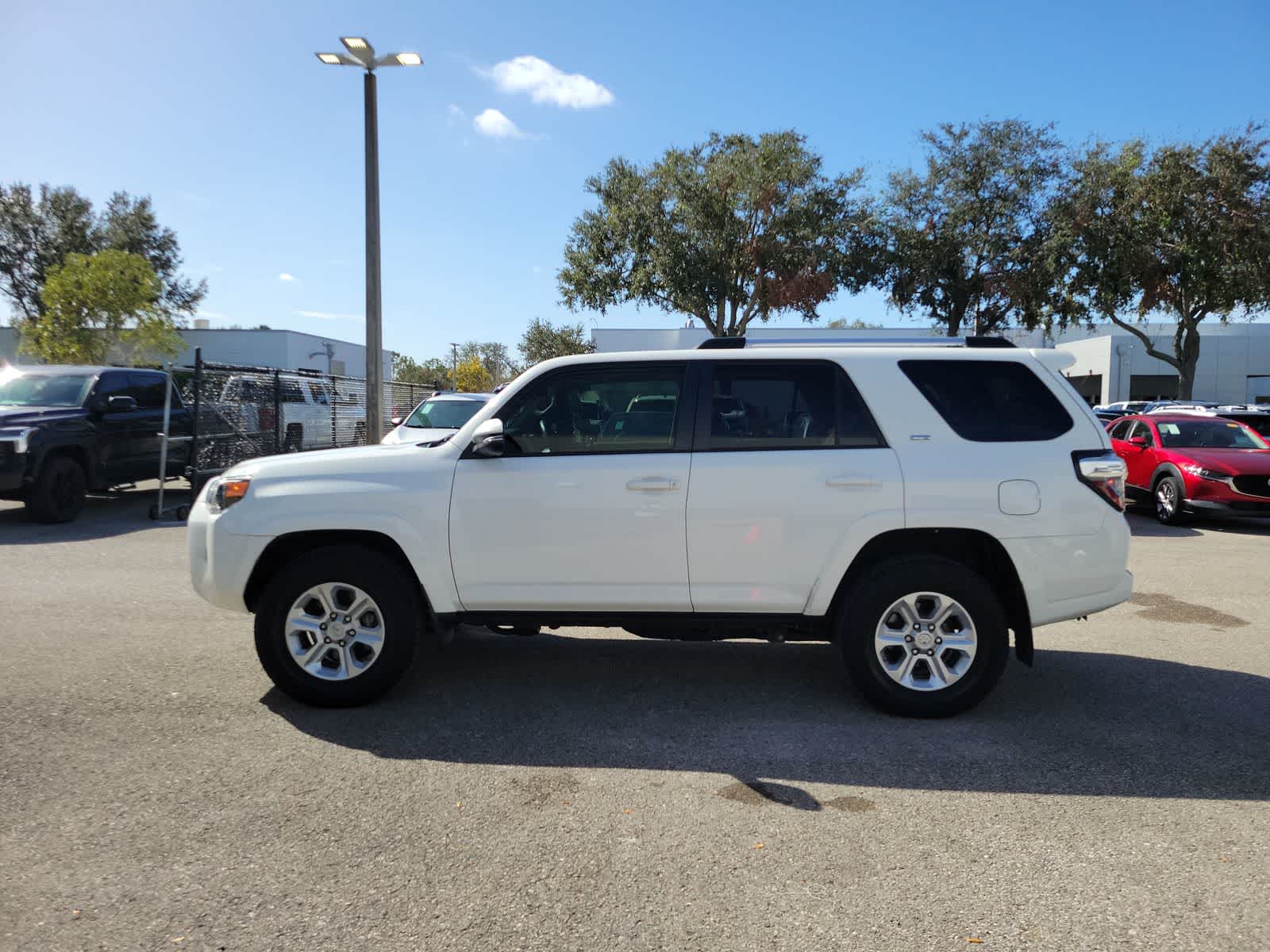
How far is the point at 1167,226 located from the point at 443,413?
22.1 meters

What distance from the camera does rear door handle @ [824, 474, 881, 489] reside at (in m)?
4.54

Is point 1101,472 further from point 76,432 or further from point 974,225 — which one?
point 974,225

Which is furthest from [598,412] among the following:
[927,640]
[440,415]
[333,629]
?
[440,415]

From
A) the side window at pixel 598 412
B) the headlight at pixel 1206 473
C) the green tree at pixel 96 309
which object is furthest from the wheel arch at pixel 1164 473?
the green tree at pixel 96 309

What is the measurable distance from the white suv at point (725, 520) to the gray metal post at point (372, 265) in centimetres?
945

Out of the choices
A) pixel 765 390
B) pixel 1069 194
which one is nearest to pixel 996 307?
pixel 1069 194

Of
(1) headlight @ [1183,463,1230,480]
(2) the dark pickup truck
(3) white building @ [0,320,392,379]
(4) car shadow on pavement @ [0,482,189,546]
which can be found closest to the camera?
(4) car shadow on pavement @ [0,482,189,546]

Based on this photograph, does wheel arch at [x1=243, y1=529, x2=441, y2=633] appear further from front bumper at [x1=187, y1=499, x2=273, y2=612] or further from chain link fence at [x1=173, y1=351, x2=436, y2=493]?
chain link fence at [x1=173, y1=351, x2=436, y2=493]

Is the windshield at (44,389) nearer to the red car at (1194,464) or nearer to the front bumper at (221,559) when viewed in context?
the front bumper at (221,559)

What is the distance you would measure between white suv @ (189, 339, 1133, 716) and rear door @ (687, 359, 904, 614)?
11 millimetres

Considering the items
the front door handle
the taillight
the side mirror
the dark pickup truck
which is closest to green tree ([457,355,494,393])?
the dark pickup truck

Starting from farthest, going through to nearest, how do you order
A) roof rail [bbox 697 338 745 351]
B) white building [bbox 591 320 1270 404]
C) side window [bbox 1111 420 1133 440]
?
white building [bbox 591 320 1270 404], side window [bbox 1111 420 1133 440], roof rail [bbox 697 338 745 351]

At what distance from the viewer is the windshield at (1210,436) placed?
13398mm

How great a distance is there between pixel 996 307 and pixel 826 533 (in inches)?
1069
